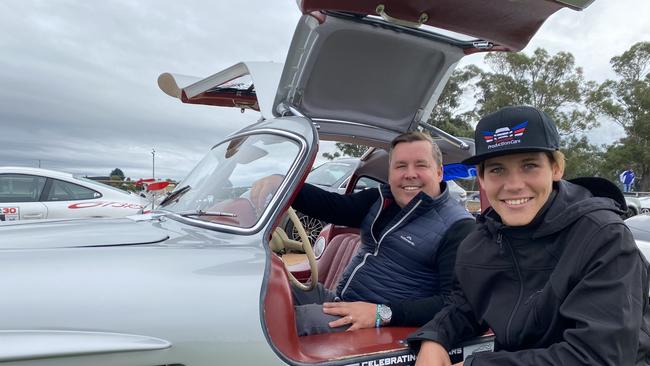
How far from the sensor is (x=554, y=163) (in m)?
1.71

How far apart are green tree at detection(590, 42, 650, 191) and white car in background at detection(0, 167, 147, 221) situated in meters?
29.2

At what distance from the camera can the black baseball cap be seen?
164 centimetres

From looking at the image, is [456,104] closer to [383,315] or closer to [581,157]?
[581,157]

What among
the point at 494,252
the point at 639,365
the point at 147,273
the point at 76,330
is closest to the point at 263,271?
the point at 147,273

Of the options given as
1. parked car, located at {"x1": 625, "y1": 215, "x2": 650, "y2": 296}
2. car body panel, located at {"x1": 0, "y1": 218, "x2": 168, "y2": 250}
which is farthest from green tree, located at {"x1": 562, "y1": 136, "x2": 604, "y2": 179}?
car body panel, located at {"x1": 0, "y1": 218, "x2": 168, "y2": 250}

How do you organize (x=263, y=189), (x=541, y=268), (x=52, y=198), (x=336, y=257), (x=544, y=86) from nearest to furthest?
(x=541, y=268)
(x=263, y=189)
(x=336, y=257)
(x=52, y=198)
(x=544, y=86)

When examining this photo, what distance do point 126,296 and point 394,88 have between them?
2.29 m

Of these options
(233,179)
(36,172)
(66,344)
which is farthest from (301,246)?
(36,172)

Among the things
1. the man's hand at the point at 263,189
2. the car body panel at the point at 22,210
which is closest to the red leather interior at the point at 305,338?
the man's hand at the point at 263,189

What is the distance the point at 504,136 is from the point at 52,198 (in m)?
8.08

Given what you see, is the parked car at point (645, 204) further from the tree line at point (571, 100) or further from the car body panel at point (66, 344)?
the car body panel at point (66, 344)

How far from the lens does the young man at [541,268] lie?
139 centimetres

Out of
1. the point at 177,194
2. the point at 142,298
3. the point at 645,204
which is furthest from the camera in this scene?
the point at 645,204

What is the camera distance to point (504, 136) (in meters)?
1.69
